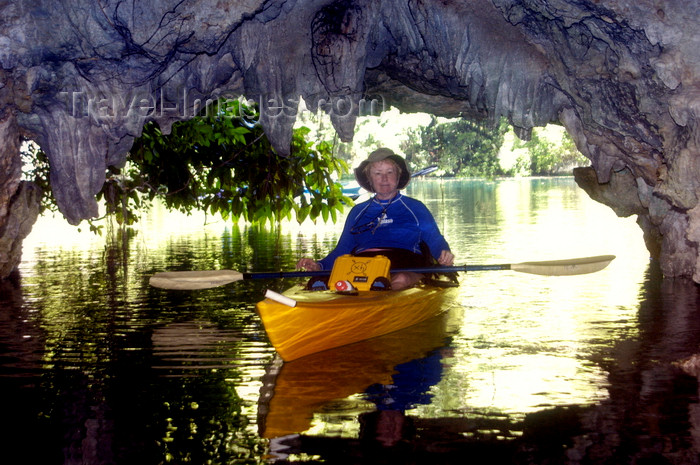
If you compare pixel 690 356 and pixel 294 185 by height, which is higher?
pixel 294 185

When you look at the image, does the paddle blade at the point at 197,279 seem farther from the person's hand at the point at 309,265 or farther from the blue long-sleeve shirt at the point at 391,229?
the blue long-sleeve shirt at the point at 391,229

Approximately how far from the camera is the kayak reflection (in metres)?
4.71

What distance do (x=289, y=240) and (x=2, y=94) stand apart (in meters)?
10.2

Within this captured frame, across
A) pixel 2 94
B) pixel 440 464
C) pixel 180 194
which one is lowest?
pixel 440 464

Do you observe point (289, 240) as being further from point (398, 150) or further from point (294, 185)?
point (398, 150)

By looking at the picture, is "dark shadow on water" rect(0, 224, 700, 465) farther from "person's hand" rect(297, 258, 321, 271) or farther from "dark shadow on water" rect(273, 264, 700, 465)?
"person's hand" rect(297, 258, 321, 271)

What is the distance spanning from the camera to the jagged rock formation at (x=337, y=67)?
6480 mm

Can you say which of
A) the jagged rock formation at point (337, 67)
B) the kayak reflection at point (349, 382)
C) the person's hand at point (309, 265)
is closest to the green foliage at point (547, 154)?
the jagged rock formation at point (337, 67)

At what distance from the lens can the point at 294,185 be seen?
10547 millimetres

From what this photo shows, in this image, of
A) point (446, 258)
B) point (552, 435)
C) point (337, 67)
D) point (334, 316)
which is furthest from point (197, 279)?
point (552, 435)

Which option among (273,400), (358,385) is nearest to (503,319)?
(358,385)

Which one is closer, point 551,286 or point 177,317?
point 177,317

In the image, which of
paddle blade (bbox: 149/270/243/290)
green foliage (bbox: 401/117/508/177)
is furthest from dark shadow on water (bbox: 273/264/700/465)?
green foliage (bbox: 401/117/508/177)

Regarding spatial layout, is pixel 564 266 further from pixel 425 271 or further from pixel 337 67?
pixel 337 67
